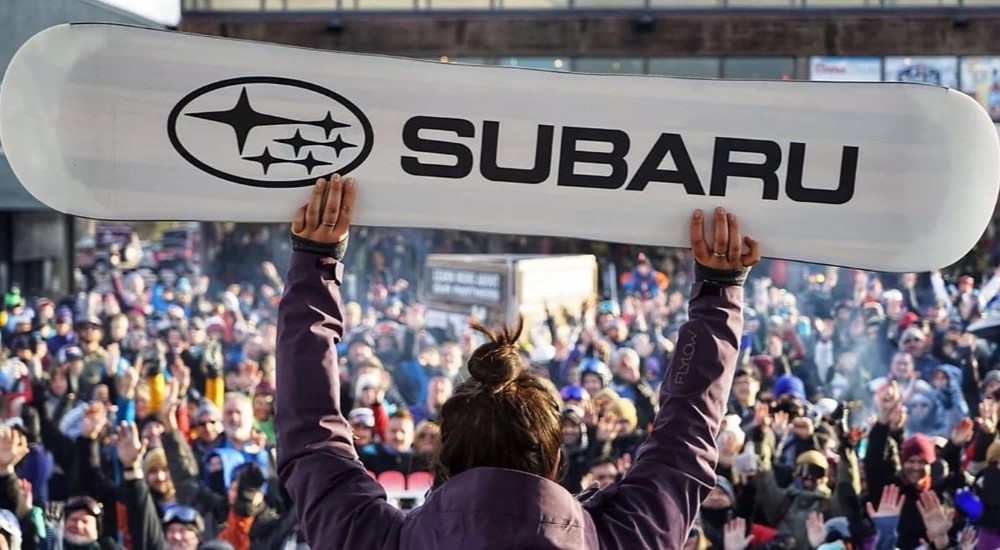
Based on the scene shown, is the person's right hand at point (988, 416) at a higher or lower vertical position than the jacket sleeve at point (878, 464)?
higher

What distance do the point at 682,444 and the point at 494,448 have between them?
33cm

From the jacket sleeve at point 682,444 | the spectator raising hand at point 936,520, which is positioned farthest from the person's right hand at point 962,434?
the jacket sleeve at point 682,444

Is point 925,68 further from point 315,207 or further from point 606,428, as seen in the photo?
point 315,207

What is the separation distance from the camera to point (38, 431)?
5.73 meters

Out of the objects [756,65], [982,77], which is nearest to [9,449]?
[756,65]

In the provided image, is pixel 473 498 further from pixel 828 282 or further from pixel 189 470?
pixel 828 282

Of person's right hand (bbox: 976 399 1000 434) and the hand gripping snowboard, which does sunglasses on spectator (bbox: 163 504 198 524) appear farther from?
person's right hand (bbox: 976 399 1000 434)

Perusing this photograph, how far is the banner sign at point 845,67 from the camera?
2175cm

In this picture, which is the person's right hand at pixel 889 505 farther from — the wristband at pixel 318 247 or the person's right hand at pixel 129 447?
the wristband at pixel 318 247

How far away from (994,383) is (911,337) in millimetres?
1941

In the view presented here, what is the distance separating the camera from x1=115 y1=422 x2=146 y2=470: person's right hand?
4.90m

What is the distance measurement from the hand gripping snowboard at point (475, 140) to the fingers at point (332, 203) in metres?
0.22

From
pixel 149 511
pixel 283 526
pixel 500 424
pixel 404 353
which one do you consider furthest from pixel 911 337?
pixel 500 424

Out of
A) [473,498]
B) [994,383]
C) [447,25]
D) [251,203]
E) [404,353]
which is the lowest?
[404,353]
